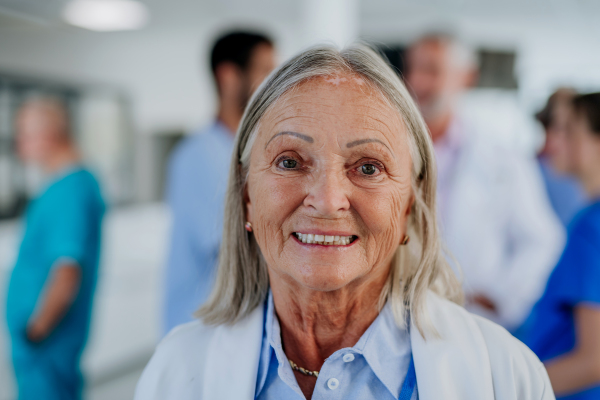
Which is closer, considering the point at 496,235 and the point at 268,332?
the point at 268,332

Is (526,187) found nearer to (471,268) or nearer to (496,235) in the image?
(496,235)

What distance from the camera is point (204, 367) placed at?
1.05 metres

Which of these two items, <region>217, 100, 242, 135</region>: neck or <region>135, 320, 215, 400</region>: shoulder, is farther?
<region>217, 100, 242, 135</region>: neck

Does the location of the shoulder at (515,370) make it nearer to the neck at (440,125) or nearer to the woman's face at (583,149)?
the woman's face at (583,149)

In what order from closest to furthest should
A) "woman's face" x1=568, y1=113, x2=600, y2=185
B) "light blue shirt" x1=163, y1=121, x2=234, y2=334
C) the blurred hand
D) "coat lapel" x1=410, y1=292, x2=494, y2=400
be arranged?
"coat lapel" x1=410, y1=292, x2=494, y2=400 → "woman's face" x1=568, y1=113, x2=600, y2=185 → "light blue shirt" x1=163, y1=121, x2=234, y2=334 → the blurred hand

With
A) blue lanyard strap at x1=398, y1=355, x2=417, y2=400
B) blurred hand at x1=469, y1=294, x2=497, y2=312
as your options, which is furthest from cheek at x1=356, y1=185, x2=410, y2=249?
blurred hand at x1=469, y1=294, x2=497, y2=312

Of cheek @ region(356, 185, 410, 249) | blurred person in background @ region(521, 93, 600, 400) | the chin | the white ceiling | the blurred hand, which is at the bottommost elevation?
the blurred hand

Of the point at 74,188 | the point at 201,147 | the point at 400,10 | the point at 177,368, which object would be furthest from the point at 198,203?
the point at 400,10

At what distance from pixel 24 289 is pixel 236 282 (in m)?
1.76

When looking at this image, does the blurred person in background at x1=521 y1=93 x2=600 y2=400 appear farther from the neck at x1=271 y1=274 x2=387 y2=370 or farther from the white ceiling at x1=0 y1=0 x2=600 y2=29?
the white ceiling at x1=0 y1=0 x2=600 y2=29

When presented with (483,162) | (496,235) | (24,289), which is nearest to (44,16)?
(24,289)

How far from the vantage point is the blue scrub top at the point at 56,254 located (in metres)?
2.41

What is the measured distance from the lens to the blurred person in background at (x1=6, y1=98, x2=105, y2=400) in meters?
2.39

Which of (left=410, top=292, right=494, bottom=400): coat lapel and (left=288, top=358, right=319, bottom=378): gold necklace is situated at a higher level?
(left=410, top=292, right=494, bottom=400): coat lapel
